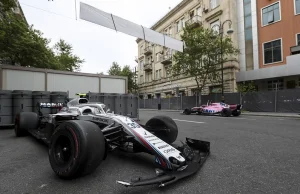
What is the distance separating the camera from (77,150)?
2.86 meters

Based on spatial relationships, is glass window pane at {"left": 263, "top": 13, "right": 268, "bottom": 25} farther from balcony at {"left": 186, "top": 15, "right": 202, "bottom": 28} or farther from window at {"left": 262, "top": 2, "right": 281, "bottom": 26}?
balcony at {"left": 186, "top": 15, "right": 202, "bottom": 28}

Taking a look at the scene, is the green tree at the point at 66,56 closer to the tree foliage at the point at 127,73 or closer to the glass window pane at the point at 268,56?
the tree foliage at the point at 127,73

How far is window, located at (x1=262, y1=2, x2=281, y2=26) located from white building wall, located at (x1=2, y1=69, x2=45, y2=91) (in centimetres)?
2217

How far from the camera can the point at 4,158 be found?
433 centimetres

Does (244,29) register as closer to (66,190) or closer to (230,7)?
(230,7)

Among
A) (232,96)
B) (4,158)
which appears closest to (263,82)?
(232,96)

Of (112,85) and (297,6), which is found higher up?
(297,6)

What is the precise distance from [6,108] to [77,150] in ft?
28.5

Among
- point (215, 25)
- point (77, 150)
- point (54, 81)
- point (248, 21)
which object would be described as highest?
point (215, 25)

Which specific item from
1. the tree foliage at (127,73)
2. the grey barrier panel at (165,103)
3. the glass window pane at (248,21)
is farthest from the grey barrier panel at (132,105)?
the tree foliage at (127,73)

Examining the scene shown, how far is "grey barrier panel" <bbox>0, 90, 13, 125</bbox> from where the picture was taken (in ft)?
31.0

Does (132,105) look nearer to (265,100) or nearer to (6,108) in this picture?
(6,108)

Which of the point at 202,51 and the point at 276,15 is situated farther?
the point at 202,51

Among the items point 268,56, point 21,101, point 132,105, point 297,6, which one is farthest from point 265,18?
point 21,101
